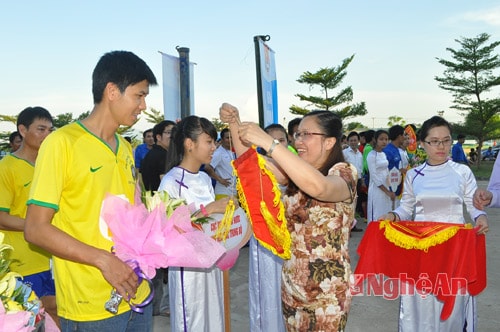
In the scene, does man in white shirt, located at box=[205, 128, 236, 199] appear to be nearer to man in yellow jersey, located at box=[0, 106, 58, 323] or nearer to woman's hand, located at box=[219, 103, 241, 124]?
man in yellow jersey, located at box=[0, 106, 58, 323]

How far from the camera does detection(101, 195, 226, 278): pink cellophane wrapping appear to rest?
6.03 feet

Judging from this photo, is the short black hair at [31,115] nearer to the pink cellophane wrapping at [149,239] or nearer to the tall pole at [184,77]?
the pink cellophane wrapping at [149,239]

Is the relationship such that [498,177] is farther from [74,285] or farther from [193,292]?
[74,285]

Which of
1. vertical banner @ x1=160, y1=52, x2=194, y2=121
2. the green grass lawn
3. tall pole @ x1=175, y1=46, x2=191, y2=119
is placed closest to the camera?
vertical banner @ x1=160, y1=52, x2=194, y2=121

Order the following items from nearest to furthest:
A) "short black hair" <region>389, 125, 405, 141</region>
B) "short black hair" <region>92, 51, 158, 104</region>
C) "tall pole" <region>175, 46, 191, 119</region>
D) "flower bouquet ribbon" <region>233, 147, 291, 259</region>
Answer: "short black hair" <region>92, 51, 158, 104</region> → "flower bouquet ribbon" <region>233, 147, 291, 259</region> → "tall pole" <region>175, 46, 191, 119</region> → "short black hair" <region>389, 125, 405, 141</region>

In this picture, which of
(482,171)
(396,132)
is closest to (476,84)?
(482,171)

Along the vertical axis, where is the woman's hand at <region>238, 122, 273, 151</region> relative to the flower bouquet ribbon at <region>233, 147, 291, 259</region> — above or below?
above

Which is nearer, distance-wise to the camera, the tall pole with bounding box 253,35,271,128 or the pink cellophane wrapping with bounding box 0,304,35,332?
the pink cellophane wrapping with bounding box 0,304,35,332

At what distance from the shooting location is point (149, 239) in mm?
1848

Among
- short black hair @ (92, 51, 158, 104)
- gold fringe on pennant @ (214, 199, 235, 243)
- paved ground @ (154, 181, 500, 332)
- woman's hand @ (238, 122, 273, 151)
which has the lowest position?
paved ground @ (154, 181, 500, 332)

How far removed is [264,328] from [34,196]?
297cm

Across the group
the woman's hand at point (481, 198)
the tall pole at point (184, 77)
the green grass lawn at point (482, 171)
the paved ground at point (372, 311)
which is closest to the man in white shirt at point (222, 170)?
the tall pole at point (184, 77)

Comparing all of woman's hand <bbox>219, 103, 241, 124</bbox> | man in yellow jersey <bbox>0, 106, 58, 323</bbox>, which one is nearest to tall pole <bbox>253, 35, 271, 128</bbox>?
man in yellow jersey <bbox>0, 106, 58, 323</bbox>

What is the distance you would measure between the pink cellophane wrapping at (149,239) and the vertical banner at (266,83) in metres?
4.67
